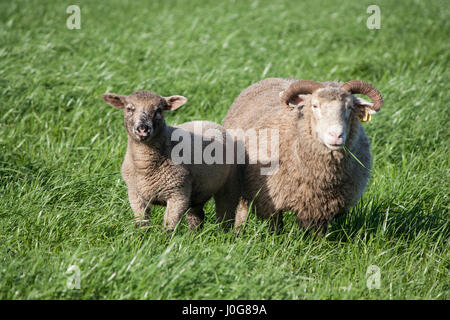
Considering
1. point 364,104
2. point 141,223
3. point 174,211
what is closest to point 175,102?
point 174,211

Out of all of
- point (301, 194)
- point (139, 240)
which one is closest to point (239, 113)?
point (301, 194)

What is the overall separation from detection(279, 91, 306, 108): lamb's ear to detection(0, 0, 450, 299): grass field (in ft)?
3.46

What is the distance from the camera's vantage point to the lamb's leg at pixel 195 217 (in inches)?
184

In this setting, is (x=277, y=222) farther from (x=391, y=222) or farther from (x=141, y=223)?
(x=141, y=223)

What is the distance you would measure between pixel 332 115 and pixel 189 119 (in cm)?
300

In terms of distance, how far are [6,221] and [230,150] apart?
192cm

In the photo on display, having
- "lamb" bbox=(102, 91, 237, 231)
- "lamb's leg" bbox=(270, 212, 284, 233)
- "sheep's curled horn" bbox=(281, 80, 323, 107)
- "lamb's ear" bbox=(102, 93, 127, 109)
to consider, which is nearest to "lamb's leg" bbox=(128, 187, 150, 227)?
"lamb" bbox=(102, 91, 237, 231)

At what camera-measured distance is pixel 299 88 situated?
174 inches

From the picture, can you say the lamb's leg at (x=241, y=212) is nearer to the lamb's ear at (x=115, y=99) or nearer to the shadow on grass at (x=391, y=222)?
the shadow on grass at (x=391, y=222)

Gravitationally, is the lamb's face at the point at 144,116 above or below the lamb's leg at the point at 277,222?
above

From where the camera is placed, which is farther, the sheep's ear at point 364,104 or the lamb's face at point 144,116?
the sheep's ear at point 364,104

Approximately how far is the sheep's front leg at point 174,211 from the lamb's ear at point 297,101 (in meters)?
1.27

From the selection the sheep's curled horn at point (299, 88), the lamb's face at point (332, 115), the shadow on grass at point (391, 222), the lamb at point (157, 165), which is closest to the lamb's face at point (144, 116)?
the lamb at point (157, 165)
